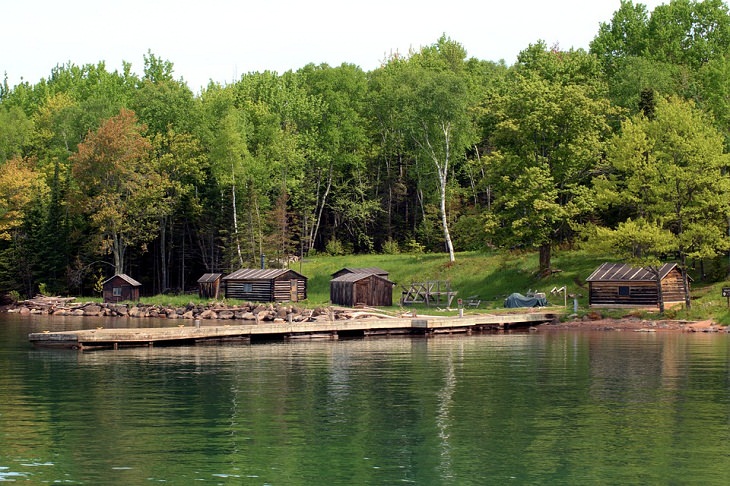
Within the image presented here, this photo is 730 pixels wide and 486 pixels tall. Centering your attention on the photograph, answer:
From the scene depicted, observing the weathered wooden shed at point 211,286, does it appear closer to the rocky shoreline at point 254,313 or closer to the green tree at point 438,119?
the rocky shoreline at point 254,313

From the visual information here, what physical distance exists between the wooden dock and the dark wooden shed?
34.6 metres

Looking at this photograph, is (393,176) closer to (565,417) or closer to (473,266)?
(473,266)

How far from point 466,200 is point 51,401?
240 feet

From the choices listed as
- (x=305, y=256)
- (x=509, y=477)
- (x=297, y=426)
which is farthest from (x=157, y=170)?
(x=509, y=477)

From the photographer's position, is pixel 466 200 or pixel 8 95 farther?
pixel 8 95

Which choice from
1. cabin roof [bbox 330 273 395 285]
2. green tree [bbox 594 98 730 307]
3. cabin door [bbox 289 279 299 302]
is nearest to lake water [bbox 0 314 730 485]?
green tree [bbox 594 98 730 307]

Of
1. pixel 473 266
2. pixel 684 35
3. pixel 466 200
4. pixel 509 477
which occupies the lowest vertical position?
pixel 509 477

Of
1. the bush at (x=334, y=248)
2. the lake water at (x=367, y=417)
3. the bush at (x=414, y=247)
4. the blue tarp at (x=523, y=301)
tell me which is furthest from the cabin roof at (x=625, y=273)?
the bush at (x=334, y=248)

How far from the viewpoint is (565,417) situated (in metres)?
31.7

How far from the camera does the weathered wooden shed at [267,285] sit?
86250mm

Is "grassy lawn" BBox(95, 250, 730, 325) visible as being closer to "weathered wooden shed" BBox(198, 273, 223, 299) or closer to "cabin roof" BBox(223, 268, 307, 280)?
"weathered wooden shed" BBox(198, 273, 223, 299)

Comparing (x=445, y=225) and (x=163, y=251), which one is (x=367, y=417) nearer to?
(x=445, y=225)

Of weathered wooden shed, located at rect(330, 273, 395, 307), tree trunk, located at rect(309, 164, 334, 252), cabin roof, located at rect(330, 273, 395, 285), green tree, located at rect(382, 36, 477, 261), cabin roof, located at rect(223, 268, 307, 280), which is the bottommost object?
weathered wooden shed, located at rect(330, 273, 395, 307)

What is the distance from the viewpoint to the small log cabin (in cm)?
6856
